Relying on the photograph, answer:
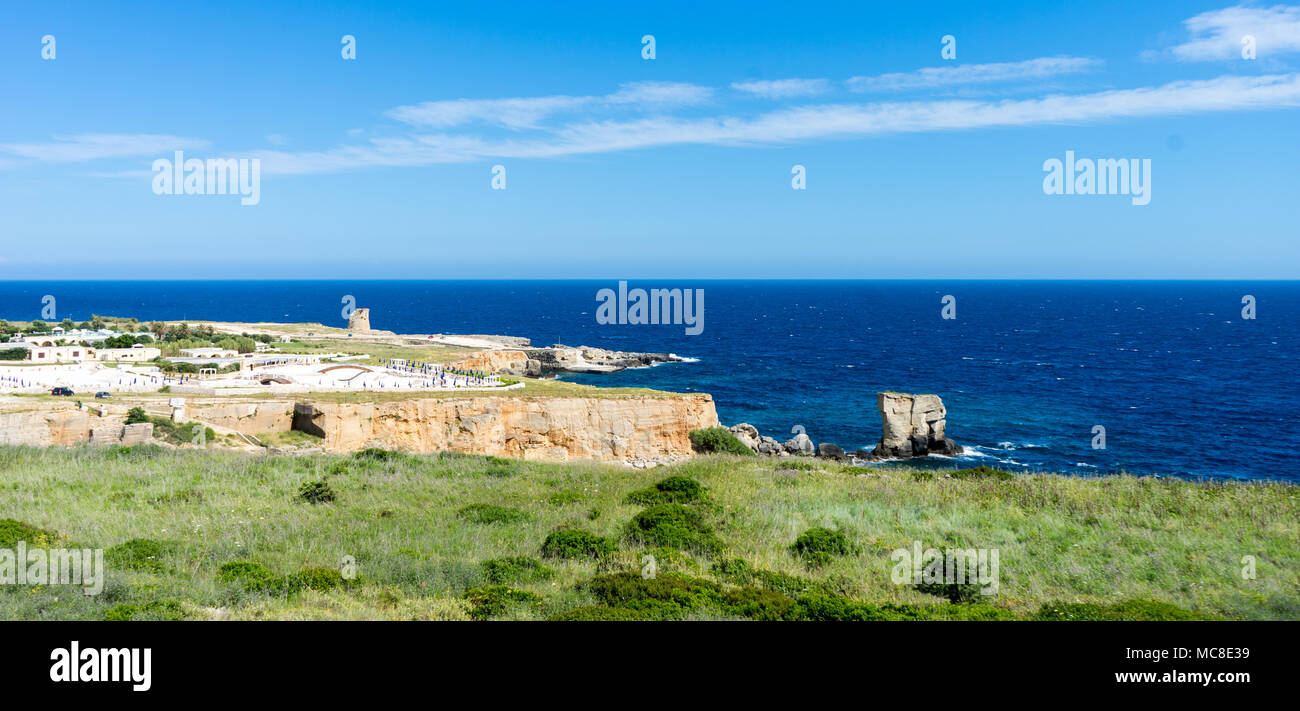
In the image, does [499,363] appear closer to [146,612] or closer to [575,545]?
[575,545]

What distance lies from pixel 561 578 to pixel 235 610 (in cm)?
454

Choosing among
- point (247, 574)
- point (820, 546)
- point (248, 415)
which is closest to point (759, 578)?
point (820, 546)

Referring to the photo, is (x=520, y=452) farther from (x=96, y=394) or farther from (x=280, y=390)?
(x=96, y=394)

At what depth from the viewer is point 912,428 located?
4991 centimetres

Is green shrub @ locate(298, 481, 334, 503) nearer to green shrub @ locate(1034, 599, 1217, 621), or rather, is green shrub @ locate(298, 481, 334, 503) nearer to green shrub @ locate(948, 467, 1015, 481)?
green shrub @ locate(1034, 599, 1217, 621)

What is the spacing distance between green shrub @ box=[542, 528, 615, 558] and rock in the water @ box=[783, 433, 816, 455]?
37.3 metres

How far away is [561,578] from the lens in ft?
36.9

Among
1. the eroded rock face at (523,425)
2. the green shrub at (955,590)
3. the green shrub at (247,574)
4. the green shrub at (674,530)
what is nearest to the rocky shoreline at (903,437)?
the eroded rock face at (523,425)

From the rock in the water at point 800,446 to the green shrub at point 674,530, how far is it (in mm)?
34779

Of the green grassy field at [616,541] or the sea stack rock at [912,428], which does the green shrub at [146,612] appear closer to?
the green grassy field at [616,541]

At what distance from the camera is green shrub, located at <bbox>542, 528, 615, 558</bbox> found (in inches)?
502

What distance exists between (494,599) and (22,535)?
895 centimetres

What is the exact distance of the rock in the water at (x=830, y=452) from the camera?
48.4 metres
